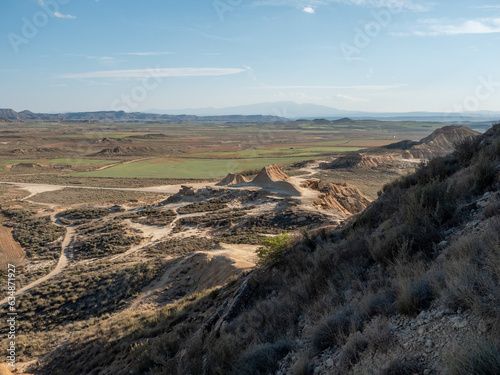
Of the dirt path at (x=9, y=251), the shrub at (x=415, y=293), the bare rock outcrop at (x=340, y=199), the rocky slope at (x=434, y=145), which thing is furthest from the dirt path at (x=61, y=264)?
the rocky slope at (x=434, y=145)

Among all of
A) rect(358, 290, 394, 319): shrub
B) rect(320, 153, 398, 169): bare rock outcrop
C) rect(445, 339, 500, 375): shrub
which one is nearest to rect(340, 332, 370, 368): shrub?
rect(358, 290, 394, 319): shrub

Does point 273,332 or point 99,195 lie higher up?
point 273,332

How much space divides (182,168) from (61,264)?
5731 cm

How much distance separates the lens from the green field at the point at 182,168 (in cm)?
7212

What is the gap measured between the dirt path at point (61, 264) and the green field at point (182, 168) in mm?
37746

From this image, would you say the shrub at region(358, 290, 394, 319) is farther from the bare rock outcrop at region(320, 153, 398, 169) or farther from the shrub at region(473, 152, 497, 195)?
the bare rock outcrop at region(320, 153, 398, 169)

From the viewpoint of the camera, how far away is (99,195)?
50594mm

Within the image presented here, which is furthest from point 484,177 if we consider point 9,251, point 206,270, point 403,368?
point 9,251

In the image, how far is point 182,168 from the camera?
3179 inches

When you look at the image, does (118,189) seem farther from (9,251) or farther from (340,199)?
(340,199)

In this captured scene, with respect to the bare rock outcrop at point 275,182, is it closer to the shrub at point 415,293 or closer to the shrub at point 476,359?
the shrub at point 415,293

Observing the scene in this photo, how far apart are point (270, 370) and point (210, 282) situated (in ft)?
40.7

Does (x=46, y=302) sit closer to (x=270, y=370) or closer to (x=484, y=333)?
(x=270, y=370)

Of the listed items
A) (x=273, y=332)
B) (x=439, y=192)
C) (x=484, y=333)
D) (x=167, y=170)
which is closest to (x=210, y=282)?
(x=273, y=332)
